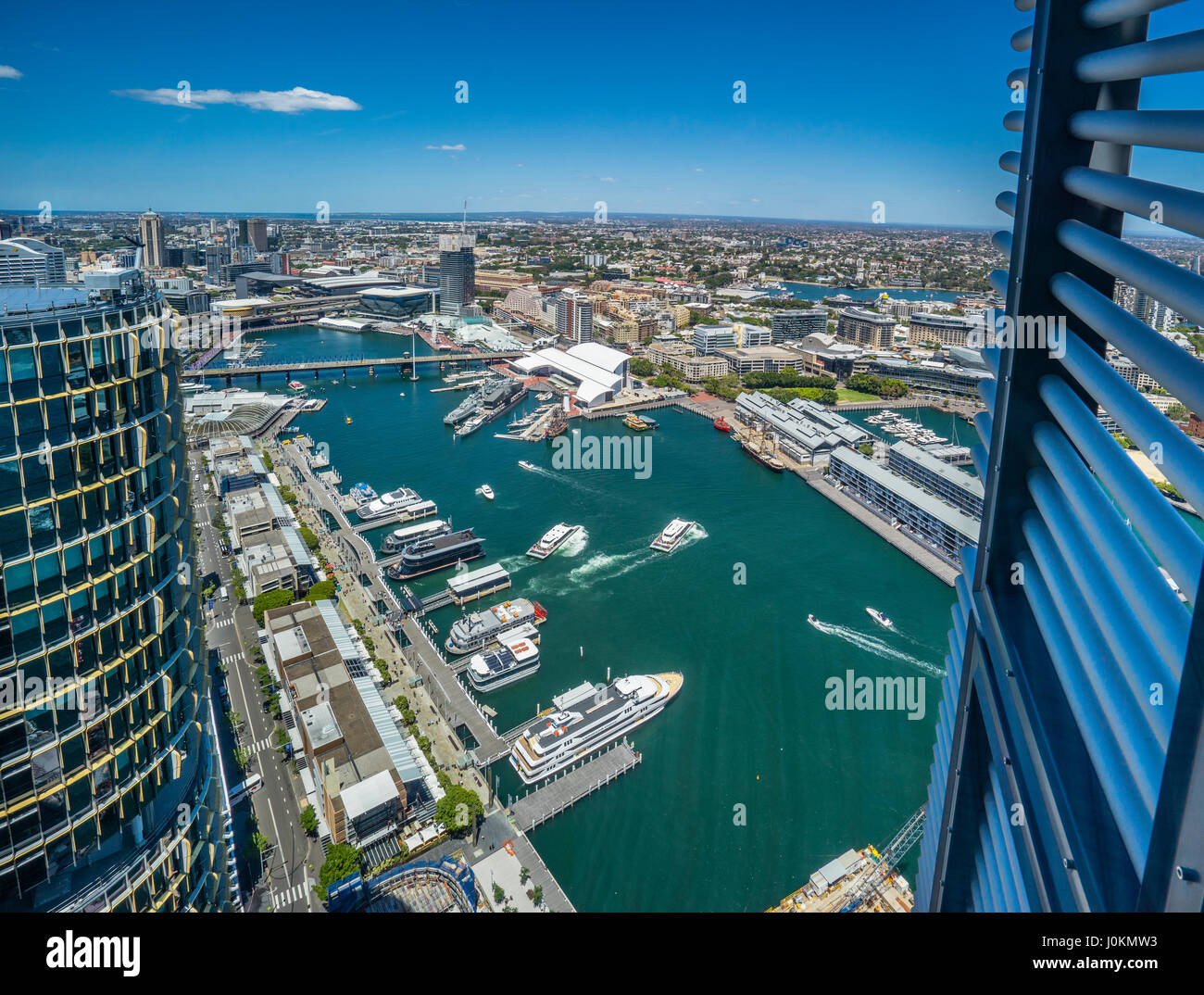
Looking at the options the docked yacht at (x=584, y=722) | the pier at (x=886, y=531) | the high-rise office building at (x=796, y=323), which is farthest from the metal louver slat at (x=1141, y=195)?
the high-rise office building at (x=796, y=323)

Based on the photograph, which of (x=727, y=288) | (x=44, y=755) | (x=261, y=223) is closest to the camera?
(x=44, y=755)

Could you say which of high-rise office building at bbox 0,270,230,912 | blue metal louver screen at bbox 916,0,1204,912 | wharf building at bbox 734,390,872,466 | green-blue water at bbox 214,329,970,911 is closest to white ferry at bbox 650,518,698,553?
green-blue water at bbox 214,329,970,911

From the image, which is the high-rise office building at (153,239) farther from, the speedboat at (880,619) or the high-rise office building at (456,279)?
the speedboat at (880,619)

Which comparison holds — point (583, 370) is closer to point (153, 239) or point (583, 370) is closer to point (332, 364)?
point (332, 364)

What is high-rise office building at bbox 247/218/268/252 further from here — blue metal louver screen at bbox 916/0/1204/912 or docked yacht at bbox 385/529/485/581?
blue metal louver screen at bbox 916/0/1204/912

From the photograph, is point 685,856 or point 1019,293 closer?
point 1019,293
